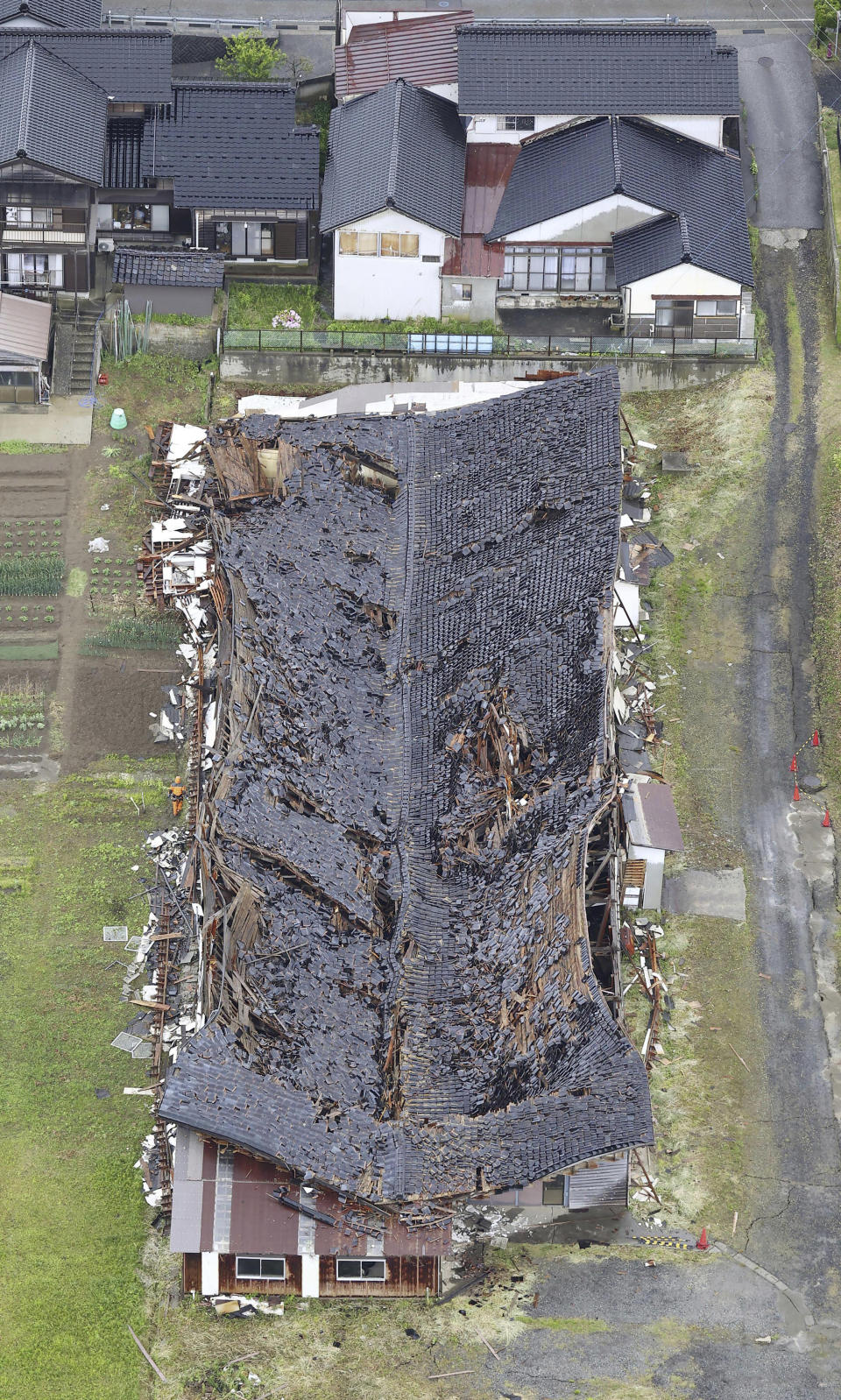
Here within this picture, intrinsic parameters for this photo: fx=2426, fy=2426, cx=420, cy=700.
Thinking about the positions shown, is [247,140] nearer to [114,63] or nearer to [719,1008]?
[114,63]

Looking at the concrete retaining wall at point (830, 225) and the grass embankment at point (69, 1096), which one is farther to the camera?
the concrete retaining wall at point (830, 225)

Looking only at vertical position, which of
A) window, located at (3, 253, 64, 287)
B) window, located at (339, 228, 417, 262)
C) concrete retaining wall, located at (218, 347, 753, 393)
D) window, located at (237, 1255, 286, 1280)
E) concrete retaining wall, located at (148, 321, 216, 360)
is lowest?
window, located at (237, 1255, 286, 1280)

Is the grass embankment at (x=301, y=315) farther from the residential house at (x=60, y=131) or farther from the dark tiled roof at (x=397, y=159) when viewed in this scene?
the residential house at (x=60, y=131)

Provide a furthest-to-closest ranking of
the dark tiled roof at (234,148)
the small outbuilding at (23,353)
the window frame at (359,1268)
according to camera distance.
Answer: the dark tiled roof at (234,148)
the small outbuilding at (23,353)
the window frame at (359,1268)

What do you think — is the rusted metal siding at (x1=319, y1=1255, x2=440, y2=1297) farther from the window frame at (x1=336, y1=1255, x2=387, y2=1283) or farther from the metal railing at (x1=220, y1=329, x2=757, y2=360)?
the metal railing at (x1=220, y1=329, x2=757, y2=360)

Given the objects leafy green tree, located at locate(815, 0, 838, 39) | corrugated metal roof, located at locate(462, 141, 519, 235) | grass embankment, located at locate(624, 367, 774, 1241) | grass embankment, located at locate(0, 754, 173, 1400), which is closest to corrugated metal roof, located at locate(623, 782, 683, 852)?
grass embankment, located at locate(624, 367, 774, 1241)

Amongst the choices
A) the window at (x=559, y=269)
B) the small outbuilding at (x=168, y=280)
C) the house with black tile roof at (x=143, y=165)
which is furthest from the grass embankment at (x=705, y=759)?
the small outbuilding at (x=168, y=280)

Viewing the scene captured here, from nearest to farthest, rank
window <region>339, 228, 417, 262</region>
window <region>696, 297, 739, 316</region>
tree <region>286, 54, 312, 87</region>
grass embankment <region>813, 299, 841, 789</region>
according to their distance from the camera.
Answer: grass embankment <region>813, 299, 841, 789</region>
window <region>696, 297, 739, 316</region>
window <region>339, 228, 417, 262</region>
tree <region>286, 54, 312, 87</region>
